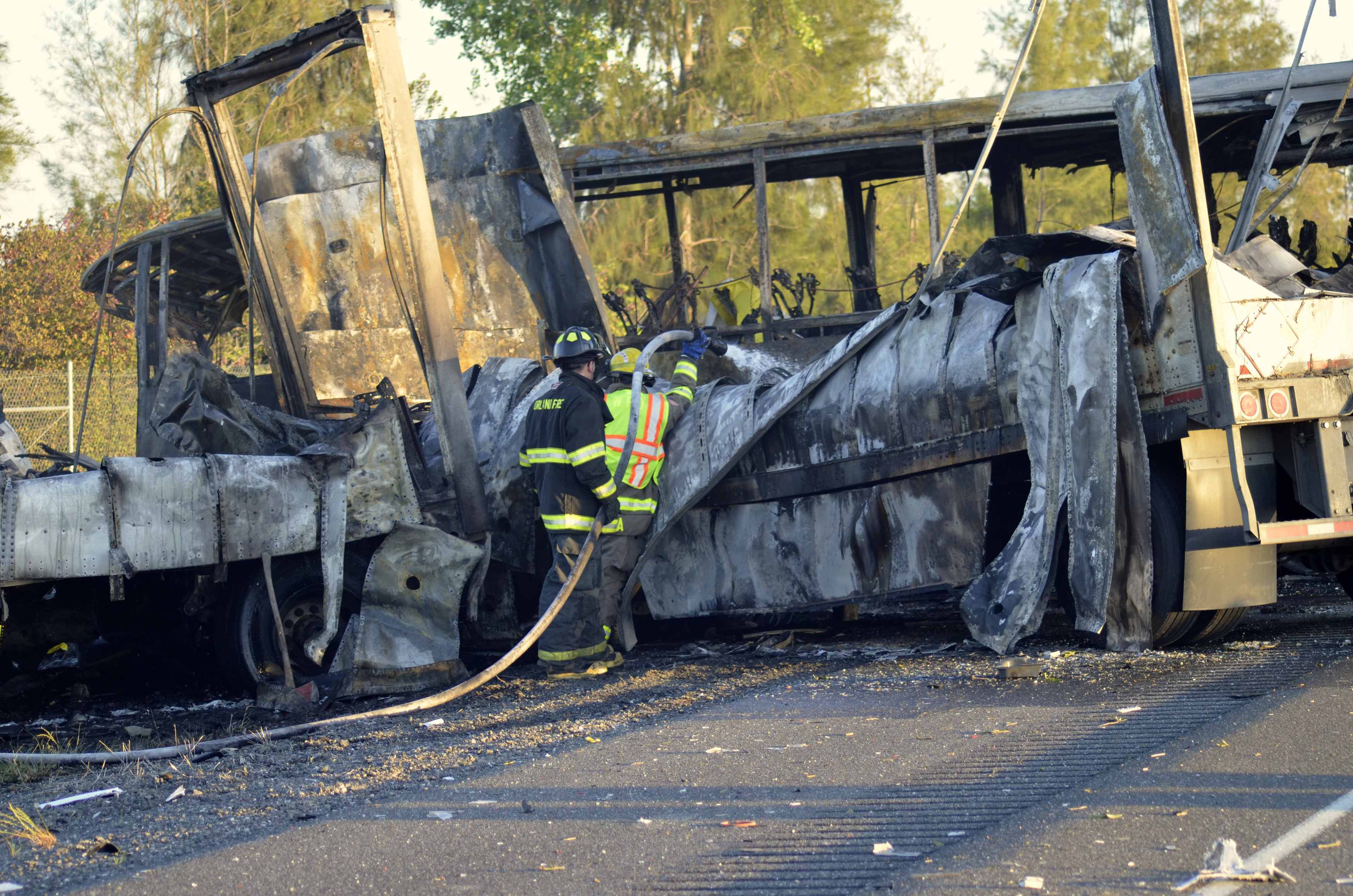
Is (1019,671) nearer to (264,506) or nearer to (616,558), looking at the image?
(616,558)

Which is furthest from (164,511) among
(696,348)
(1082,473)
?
(1082,473)

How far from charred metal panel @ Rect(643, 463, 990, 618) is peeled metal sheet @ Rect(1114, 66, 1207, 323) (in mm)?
1217

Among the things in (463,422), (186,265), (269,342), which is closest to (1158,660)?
(463,422)

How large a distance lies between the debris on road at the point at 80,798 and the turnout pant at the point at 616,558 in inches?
A: 114

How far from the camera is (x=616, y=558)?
7.07 meters

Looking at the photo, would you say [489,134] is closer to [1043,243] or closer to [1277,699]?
[1043,243]

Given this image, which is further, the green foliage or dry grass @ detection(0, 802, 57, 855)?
the green foliage

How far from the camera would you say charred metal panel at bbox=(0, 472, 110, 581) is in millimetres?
6066

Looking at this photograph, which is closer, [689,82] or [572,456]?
[572,456]

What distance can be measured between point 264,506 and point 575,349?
5.99 feet

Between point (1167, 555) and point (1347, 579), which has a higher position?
point (1167, 555)

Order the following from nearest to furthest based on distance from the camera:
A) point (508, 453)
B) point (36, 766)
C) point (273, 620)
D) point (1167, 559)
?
point (36, 766)
point (1167, 559)
point (273, 620)
point (508, 453)

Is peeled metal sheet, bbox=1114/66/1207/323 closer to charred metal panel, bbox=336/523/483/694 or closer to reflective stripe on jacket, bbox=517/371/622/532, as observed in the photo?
reflective stripe on jacket, bbox=517/371/622/532

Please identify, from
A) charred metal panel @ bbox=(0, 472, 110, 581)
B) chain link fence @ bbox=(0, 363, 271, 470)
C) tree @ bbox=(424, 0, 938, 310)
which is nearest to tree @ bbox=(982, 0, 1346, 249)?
tree @ bbox=(424, 0, 938, 310)
